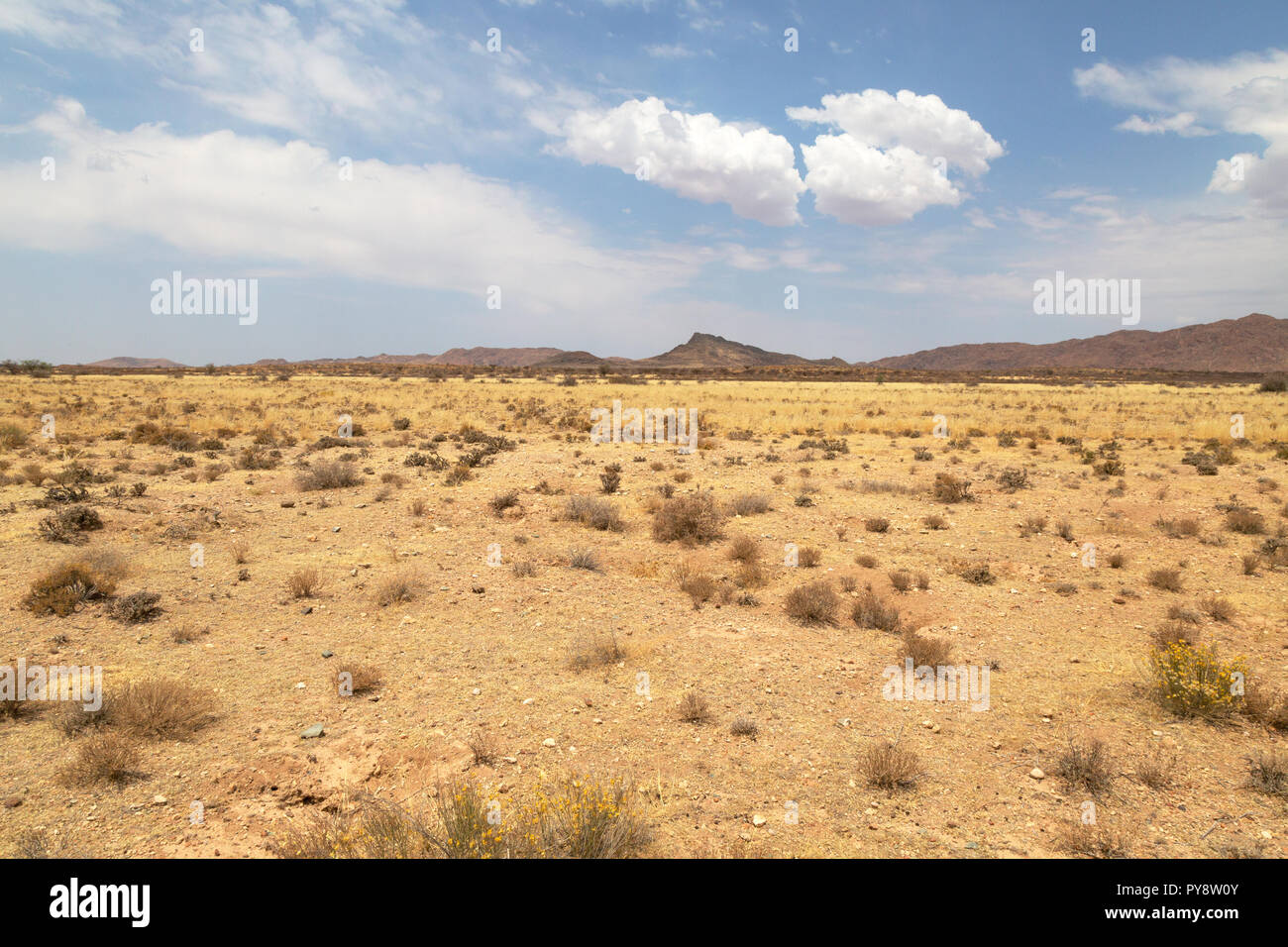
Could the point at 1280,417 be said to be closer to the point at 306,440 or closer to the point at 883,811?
the point at 883,811

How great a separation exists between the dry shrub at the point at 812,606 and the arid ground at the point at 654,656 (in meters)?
0.04

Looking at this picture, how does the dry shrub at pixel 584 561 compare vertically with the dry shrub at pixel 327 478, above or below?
below

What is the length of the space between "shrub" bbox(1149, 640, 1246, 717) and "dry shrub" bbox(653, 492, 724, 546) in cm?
633

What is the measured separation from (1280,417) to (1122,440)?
1143 cm

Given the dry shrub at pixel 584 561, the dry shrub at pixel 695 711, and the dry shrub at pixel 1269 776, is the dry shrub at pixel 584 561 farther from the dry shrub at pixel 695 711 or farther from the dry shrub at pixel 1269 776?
the dry shrub at pixel 1269 776

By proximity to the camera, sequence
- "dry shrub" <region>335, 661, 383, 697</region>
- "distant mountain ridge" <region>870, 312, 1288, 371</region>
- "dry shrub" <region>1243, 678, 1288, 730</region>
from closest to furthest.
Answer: "dry shrub" <region>1243, 678, 1288, 730</region> < "dry shrub" <region>335, 661, 383, 697</region> < "distant mountain ridge" <region>870, 312, 1288, 371</region>

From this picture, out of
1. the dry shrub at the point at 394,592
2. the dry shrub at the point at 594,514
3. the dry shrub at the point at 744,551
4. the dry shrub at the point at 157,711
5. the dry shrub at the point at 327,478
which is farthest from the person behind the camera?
the dry shrub at the point at 327,478

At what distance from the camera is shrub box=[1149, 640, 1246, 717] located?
537cm

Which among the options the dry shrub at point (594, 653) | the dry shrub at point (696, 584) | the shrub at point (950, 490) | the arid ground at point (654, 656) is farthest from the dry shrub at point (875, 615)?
the shrub at point (950, 490)

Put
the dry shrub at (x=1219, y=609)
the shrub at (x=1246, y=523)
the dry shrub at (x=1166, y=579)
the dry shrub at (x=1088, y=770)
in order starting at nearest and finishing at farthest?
1. the dry shrub at (x=1088, y=770)
2. the dry shrub at (x=1219, y=609)
3. the dry shrub at (x=1166, y=579)
4. the shrub at (x=1246, y=523)

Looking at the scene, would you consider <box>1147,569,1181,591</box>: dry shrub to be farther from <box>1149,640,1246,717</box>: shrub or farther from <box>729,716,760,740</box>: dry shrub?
<box>729,716,760,740</box>: dry shrub

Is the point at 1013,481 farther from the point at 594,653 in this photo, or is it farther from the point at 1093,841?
the point at 1093,841

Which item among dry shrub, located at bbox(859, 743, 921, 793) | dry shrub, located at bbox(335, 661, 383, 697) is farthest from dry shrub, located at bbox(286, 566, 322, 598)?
dry shrub, located at bbox(859, 743, 921, 793)

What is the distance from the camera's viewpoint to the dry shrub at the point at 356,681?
19.2 feet
